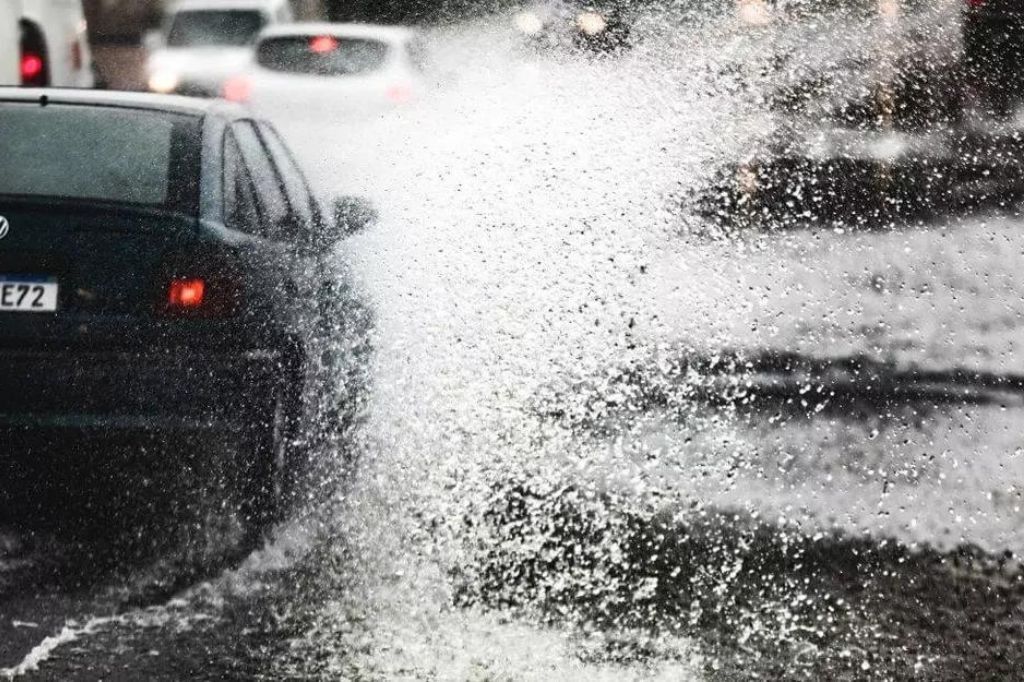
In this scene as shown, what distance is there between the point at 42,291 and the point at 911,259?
2922 mm

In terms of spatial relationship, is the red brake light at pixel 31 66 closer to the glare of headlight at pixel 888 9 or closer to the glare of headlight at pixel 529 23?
the glare of headlight at pixel 529 23

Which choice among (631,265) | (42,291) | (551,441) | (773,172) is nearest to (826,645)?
(551,441)

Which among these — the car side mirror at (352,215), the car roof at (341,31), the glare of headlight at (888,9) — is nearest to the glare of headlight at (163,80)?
the car roof at (341,31)

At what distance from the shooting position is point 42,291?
→ 327cm

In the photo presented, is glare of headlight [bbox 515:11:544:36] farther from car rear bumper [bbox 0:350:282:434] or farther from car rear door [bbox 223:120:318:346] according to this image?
car rear bumper [bbox 0:350:282:434]

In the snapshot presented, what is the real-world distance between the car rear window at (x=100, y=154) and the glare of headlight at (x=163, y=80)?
557 millimetres

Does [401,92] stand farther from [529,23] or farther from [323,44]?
[529,23]

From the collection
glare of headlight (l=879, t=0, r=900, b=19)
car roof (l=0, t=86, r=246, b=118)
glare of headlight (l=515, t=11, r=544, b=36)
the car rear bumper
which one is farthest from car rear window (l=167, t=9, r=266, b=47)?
glare of headlight (l=879, t=0, r=900, b=19)

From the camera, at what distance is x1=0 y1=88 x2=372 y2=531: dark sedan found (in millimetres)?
3264

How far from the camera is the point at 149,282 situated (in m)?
3.30

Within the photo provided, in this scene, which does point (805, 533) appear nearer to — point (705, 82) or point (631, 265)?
point (631, 265)

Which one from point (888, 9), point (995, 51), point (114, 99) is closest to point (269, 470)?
point (114, 99)

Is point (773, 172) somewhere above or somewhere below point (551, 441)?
above

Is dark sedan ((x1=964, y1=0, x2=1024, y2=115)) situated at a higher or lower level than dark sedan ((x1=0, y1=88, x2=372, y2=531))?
higher
